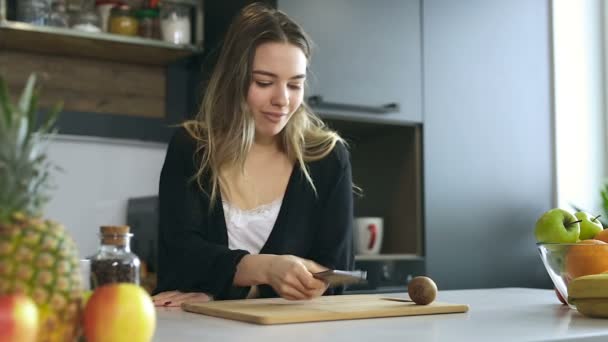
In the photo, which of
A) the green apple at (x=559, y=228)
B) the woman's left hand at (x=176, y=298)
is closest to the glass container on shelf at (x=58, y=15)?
the woman's left hand at (x=176, y=298)

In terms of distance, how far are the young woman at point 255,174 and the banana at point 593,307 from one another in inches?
24.0

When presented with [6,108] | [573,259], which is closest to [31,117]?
[6,108]

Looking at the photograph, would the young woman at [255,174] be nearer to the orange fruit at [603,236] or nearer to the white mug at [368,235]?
the orange fruit at [603,236]

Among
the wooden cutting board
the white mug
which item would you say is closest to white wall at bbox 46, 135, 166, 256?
the white mug

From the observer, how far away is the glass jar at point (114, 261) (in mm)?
929

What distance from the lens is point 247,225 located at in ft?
5.83

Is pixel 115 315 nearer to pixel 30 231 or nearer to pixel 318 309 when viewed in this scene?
pixel 30 231

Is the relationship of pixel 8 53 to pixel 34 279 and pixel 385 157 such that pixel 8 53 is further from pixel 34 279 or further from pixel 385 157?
pixel 34 279

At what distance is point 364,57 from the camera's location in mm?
2793

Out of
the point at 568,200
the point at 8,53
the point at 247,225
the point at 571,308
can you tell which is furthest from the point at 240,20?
the point at 568,200

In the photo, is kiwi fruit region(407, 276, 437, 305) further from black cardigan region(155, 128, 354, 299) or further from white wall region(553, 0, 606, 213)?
white wall region(553, 0, 606, 213)

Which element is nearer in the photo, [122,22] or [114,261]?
[114,261]

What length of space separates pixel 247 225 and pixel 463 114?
1.47 metres

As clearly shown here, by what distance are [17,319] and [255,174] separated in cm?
128
